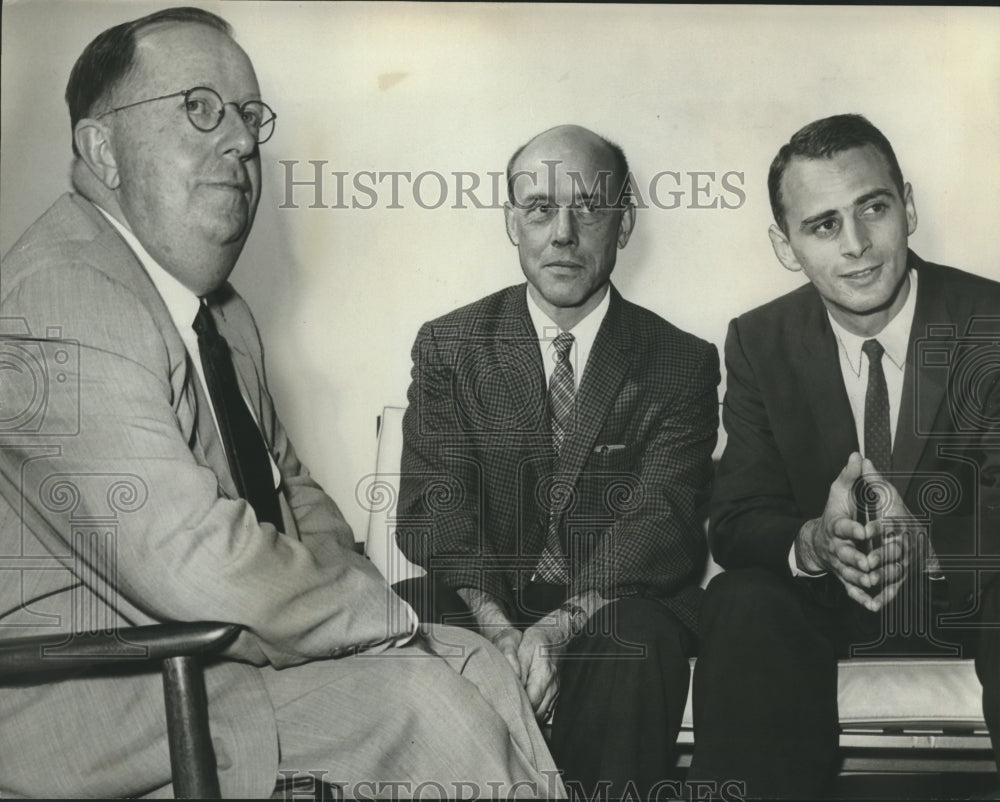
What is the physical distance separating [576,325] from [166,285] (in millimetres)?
876

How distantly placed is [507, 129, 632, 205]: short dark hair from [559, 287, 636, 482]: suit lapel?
21 cm

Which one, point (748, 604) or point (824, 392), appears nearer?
point (748, 604)

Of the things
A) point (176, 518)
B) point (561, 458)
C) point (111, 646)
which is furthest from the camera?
point (561, 458)

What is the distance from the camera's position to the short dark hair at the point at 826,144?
2689 mm

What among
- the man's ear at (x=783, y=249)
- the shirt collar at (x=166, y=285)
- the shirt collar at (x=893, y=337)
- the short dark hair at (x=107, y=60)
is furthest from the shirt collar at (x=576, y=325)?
the short dark hair at (x=107, y=60)

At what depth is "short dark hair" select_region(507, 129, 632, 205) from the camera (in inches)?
106

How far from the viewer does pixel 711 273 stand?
2.70m

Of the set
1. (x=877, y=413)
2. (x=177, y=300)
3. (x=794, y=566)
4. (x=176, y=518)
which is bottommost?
(x=794, y=566)

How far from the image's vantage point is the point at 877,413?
266 centimetres

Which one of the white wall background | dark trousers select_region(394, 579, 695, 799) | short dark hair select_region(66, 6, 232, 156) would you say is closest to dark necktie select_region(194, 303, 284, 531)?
the white wall background

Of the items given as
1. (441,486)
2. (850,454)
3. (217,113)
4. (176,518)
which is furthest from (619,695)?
(217,113)

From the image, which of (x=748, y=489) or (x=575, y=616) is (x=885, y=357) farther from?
(x=575, y=616)
